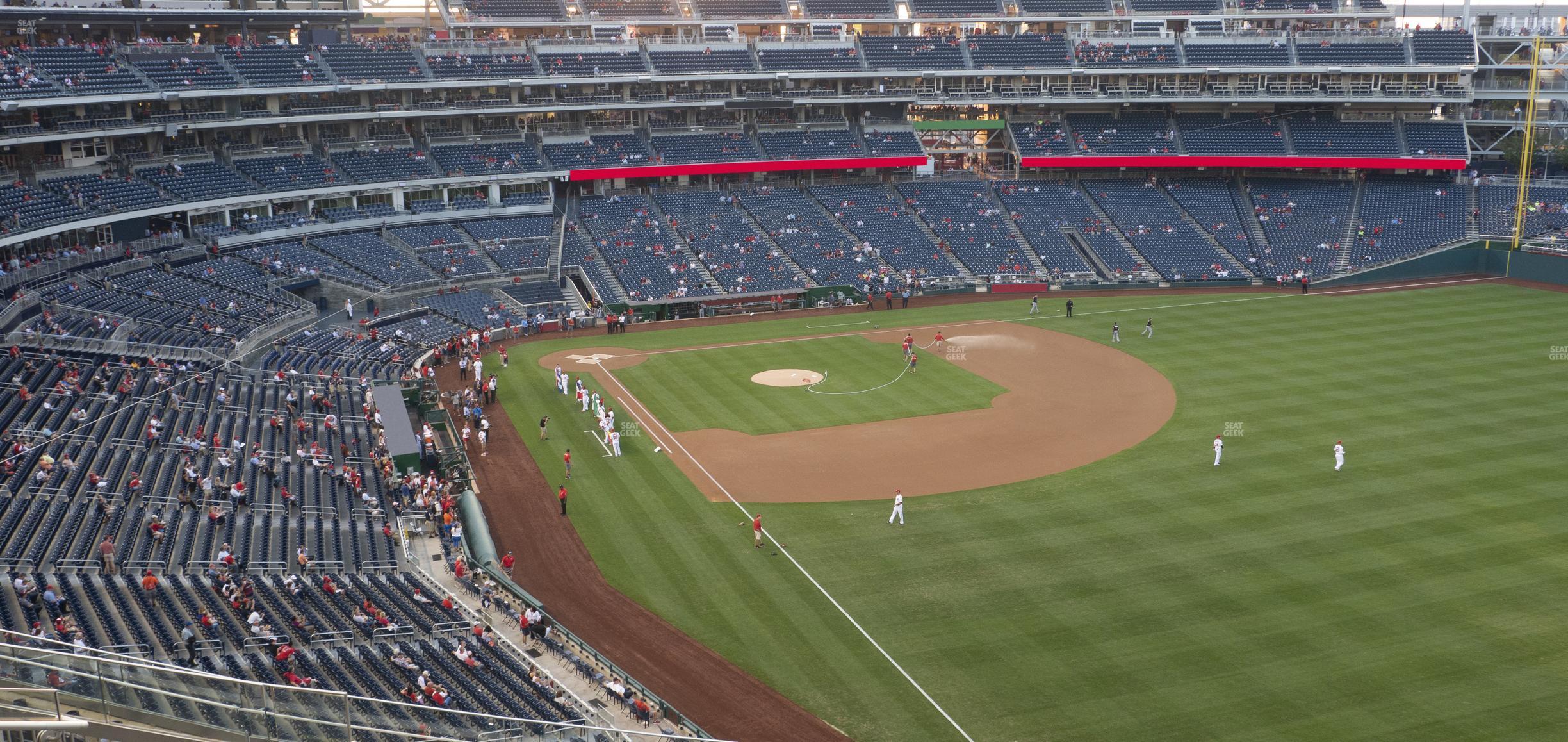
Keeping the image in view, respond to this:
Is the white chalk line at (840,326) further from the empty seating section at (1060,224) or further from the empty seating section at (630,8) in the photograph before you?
the empty seating section at (630,8)

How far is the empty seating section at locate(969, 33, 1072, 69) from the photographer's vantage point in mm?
74938

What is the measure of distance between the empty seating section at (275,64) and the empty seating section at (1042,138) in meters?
42.0

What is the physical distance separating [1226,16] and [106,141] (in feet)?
218

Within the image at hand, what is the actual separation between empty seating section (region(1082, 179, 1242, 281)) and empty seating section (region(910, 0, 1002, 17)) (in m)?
13.6

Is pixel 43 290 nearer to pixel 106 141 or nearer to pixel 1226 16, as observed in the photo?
pixel 106 141

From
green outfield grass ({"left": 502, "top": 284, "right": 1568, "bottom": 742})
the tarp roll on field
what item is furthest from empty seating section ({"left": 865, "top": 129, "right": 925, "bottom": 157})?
the tarp roll on field

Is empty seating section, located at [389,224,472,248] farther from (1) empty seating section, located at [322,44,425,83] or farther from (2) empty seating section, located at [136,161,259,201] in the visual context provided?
(1) empty seating section, located at [322,44,425,83]

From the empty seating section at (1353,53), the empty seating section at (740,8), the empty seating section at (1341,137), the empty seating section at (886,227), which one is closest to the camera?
the empty seating section at (886,227)

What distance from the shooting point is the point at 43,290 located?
4069cm

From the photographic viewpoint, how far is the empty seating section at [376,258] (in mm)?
56469

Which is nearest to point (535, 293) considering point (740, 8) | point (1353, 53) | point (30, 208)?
point (30, 208)

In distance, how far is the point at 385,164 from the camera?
64.3 metres

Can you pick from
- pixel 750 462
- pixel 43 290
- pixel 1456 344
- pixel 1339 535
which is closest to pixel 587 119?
pixel 43 290

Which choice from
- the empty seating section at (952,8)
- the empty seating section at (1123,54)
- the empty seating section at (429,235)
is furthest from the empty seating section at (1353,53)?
the empty seating section at (429,235)
